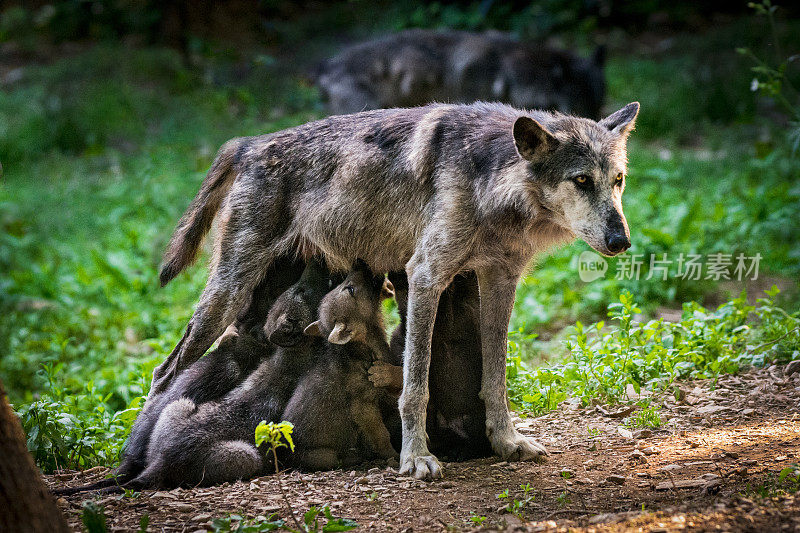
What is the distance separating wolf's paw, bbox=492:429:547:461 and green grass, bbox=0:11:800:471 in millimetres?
703

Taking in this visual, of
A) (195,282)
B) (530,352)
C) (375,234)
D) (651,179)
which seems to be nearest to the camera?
(375,234)

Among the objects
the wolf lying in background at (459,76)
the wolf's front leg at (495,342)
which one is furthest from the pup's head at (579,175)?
the wolf lying in background at (459,76)

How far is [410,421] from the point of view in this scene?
4.71 meters

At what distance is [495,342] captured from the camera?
16.7 feet

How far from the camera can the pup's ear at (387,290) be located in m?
5.41

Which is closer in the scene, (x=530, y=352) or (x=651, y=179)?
(x=530, y=352)

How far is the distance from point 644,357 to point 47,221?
338 inches

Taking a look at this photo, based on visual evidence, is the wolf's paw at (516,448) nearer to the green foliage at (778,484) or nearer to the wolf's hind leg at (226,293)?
the green foliage at (778,484)

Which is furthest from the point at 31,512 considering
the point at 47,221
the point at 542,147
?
the point at 47,221

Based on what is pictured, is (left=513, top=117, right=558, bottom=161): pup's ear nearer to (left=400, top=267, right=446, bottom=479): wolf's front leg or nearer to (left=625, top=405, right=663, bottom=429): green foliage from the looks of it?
(left=400, top=267, right=446, bottom=479): wolf's front leg

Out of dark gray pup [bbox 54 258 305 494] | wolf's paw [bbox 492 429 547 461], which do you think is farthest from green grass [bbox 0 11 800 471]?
wolf's paw [bbox 492 429 547 461]

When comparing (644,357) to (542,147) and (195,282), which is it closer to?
(542,147)

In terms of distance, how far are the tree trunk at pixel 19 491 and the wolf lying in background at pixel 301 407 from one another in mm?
1368

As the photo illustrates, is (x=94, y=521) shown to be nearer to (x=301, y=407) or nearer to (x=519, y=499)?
(x=301, y=407)
